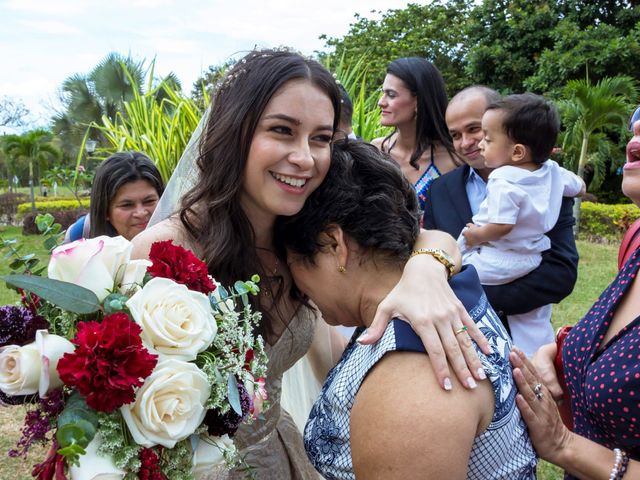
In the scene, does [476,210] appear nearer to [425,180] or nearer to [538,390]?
[425,180]

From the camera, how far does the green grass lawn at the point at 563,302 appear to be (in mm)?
4781

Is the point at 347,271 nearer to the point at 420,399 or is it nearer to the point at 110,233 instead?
the point at 420,399

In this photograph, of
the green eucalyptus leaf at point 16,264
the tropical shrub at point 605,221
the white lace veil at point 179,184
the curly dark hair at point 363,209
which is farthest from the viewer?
the tropical shrub at point 605,221

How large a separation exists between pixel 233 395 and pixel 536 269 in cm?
291

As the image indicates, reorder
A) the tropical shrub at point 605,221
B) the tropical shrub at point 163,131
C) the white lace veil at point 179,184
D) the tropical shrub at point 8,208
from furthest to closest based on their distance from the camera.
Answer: the tropical shrub at point 8,208
the tropical shrub at point 605,221
the tropical shrub at point 163,131
the white lace veil at point 179,184

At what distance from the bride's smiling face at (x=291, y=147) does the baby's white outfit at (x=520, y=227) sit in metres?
1.86

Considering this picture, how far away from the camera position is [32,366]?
123 cm

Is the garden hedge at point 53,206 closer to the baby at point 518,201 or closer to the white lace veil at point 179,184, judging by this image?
the white lace veil at point 179,184

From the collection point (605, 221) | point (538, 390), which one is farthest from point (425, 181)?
point (605, 221)

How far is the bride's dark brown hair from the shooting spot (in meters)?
2.18

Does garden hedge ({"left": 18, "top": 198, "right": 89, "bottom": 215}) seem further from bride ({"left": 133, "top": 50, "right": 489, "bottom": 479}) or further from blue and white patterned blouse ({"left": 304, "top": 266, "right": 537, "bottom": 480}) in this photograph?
blue and white patterned blouse ({"left": 304, "top": 266, "right": 537, "bottom": 480})

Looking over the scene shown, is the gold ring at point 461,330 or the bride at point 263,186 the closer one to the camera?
the gold ring at point 461,330

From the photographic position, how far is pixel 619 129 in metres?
18.5

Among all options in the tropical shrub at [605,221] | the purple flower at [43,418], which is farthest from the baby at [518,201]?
the tropical shrub at [605,221]
